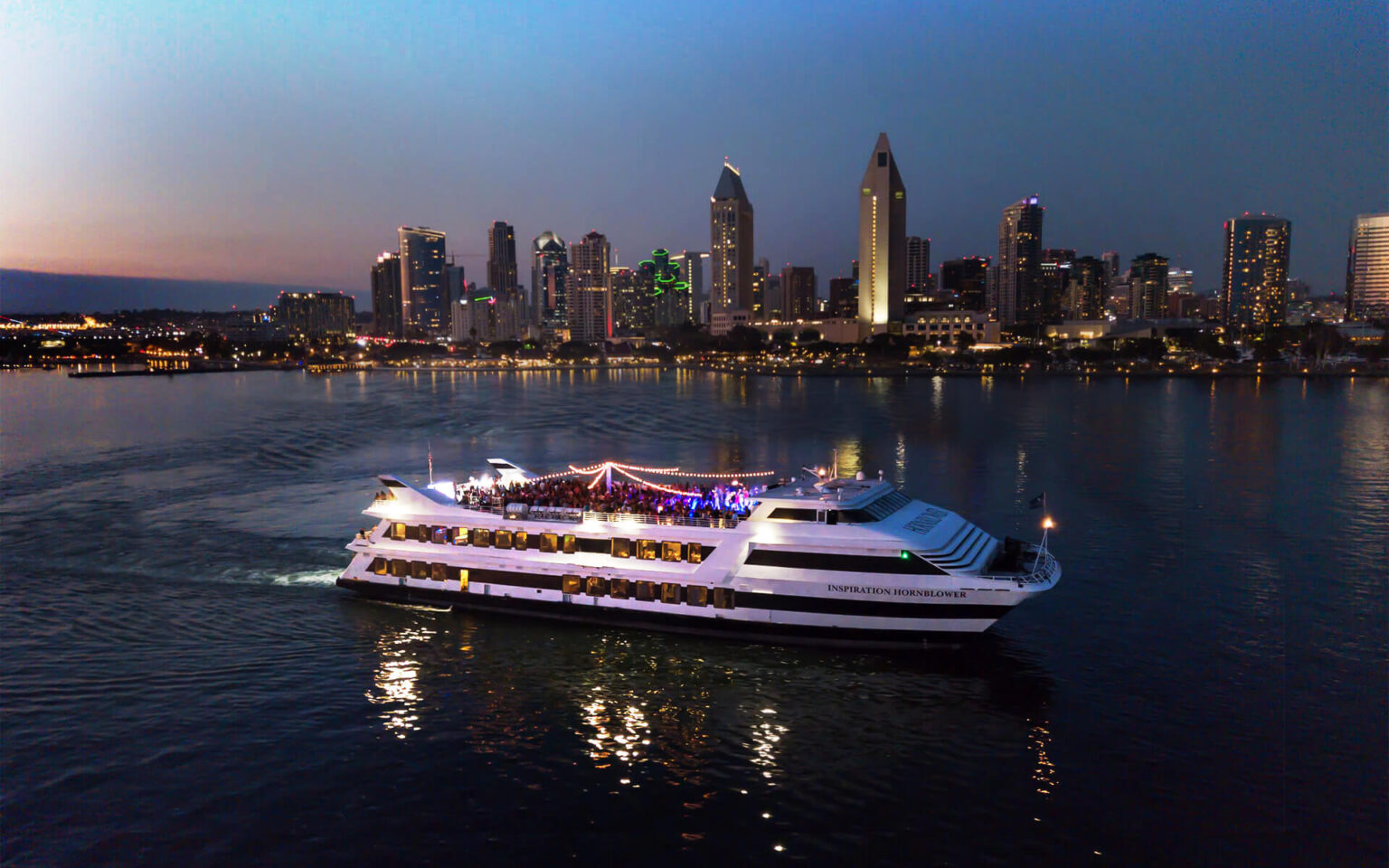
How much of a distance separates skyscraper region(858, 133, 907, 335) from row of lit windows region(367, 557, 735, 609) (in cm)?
16360

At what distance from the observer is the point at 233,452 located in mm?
50000

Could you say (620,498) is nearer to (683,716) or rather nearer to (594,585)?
(594,585)

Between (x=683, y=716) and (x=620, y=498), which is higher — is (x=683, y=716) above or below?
below

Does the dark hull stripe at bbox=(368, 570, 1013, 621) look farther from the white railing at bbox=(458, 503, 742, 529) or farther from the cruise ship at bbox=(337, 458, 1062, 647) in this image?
the white railing at bbox=(458, 503, 742, 529)

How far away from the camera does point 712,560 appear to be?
17.9 meters

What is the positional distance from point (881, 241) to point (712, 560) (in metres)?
165

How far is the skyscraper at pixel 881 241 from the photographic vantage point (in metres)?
169

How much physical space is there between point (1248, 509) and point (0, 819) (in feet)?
127

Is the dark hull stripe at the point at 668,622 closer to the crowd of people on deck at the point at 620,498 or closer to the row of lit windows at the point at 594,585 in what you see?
the row of lit windows at the point at 594,585

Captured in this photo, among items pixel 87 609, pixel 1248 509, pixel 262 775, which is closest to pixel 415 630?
pixel 262 775

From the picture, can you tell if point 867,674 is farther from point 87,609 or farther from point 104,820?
point 87,609

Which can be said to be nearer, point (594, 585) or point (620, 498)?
point (594, 585)

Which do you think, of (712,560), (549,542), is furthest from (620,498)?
(712,560)

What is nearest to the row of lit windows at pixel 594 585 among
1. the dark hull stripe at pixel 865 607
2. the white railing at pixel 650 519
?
the dark hull stripe at pixel 865 607
